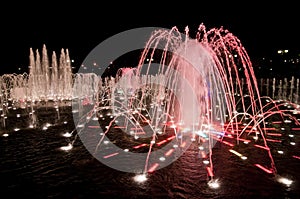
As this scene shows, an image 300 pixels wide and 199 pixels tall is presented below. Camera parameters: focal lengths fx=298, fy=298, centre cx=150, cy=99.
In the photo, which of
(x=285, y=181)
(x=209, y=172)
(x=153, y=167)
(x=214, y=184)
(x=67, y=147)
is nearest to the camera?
(x=214, y=184)

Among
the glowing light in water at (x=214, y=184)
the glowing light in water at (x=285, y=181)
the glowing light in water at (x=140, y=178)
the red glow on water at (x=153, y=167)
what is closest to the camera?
the glowing light in water at (x=214, y=184)

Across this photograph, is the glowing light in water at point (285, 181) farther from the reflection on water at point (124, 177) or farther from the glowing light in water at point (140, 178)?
the glowing light in water at point (140, 178)

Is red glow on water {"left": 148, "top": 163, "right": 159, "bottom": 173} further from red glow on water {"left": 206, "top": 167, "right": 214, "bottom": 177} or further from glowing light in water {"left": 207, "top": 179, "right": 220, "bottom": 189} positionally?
glowing light in water {"left": 207, "top": 179, "right": 220, "bottom": 189}

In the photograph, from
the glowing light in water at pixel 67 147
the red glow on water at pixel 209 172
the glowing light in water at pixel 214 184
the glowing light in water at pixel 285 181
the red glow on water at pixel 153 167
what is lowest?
the glowing light in water at pixel 285 181

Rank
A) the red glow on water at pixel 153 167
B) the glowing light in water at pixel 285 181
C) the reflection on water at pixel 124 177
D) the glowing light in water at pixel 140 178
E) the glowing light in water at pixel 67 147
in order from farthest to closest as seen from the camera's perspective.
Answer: the glowing light in water at pixel 67 147 → the red glow on water at pixel 153 167 → the glowing light in water at pixel 140 178 → the glowing light in water at pixel 285 181 → the reflection on water at pixel 124 177

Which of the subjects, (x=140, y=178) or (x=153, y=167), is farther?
(x=153, y=167)

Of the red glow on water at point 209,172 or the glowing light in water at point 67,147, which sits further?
the glowing light in water at point 67,147

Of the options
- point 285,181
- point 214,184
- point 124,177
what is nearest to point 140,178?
point 124,177

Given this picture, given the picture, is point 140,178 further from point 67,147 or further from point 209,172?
point 67,147

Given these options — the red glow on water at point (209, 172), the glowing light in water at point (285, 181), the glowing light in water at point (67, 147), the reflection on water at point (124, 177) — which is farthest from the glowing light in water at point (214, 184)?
the glowing light in water at point (67, 147)

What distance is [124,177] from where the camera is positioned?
7.24 meters

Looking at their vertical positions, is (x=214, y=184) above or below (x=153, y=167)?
below

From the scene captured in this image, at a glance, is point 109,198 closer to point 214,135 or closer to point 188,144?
point 188,144

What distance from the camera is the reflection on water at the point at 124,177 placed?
6.37 meters
